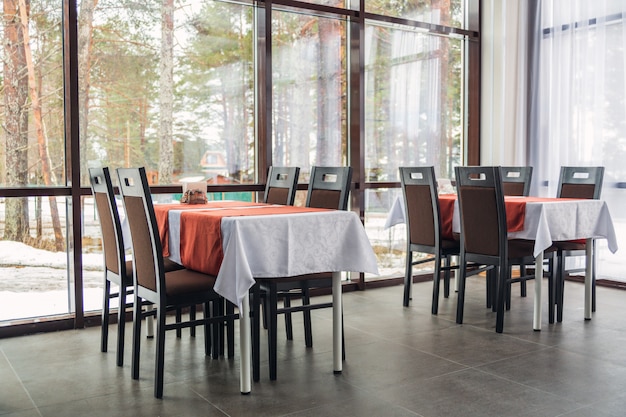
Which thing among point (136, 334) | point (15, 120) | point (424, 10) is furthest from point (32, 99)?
point (424, 10)

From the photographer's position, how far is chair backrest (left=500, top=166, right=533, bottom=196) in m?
5.14

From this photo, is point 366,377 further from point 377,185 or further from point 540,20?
point 540,20

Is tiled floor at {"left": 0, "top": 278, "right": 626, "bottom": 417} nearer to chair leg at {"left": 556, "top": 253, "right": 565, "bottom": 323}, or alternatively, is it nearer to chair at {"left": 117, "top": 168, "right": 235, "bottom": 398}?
chair leg at {"left": 556, "top": 253, "right": 565, "bottom": 323}

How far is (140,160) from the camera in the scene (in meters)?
4.55

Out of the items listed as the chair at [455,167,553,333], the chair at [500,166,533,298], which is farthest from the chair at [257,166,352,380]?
the chair at [500,166,533,298]

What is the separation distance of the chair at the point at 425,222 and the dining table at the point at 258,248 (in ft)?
4.59

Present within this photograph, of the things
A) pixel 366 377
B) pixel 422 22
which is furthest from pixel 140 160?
pixel 422 22

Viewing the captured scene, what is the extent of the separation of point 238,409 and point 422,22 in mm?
4191

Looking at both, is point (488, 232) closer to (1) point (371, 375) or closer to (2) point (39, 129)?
(1) point (371, 375)

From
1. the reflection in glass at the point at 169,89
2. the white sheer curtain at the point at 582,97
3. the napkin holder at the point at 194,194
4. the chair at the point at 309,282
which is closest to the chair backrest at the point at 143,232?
the chair at the point at 309,282

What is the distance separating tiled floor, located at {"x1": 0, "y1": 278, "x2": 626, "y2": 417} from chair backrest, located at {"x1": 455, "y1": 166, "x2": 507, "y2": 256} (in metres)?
0.52

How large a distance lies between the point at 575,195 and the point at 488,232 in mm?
1296

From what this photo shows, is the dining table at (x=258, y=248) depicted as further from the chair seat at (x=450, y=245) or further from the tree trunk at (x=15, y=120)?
the chair seat at (x=450, y=245)

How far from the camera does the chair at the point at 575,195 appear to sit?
4.23 meters
